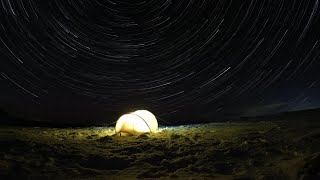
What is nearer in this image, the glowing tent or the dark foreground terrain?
the dark foreground terrain

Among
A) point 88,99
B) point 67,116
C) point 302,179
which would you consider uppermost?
point 88,99

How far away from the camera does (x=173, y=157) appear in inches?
286

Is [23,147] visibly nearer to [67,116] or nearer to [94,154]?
[94,154]

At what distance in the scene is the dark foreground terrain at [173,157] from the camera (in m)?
5.53

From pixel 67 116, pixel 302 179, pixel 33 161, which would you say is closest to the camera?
pixel 302 179

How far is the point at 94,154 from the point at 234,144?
3049 millimetres

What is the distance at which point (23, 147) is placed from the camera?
7.87 meters

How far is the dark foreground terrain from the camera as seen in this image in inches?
218

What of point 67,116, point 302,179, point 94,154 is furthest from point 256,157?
point 67,116

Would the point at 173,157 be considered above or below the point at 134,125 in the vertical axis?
below

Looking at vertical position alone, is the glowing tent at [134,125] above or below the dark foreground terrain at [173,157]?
above

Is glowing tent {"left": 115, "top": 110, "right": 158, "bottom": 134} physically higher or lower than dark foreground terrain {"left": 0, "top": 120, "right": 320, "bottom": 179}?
higher

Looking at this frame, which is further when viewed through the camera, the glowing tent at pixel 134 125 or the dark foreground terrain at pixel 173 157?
the glowing tent at pixel 134 125

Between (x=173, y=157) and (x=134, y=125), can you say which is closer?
(x=173, y=157)
